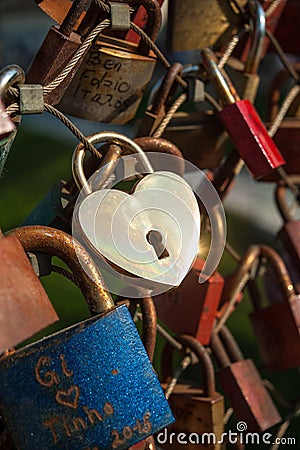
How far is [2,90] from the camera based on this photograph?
28.6 inches

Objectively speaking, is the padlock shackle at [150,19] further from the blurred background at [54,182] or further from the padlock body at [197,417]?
the blurred background at [54,182]

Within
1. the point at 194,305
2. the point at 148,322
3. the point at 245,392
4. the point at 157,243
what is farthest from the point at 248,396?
the point at 157,243

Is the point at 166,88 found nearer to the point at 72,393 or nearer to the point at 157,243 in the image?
the point at 157,243

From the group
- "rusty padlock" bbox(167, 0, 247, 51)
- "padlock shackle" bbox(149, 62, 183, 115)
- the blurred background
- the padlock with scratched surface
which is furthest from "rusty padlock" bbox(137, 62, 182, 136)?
the blurred background

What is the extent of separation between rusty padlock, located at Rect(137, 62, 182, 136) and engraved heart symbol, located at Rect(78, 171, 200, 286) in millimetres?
196

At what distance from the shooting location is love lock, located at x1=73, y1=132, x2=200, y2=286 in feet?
2.56

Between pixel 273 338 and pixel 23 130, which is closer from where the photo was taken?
pixel 273 338

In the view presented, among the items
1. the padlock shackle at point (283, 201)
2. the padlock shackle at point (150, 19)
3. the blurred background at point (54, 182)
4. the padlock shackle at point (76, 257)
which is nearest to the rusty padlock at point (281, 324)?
the padlock shackle at point (283, 201)

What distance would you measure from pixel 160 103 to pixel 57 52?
215mm

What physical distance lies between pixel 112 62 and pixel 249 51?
30 centimetres

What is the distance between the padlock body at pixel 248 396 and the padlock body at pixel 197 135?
0.95ft

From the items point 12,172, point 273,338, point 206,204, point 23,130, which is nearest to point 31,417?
point 206,204

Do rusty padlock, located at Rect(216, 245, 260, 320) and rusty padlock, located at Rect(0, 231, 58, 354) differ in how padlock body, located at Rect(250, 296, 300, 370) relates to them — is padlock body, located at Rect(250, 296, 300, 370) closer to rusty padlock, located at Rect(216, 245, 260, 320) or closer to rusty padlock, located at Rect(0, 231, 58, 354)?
rusty padlock, located at Rect(216, 245, 260, 320)

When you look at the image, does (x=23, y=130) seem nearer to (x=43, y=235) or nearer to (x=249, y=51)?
(x=249, y=51)
